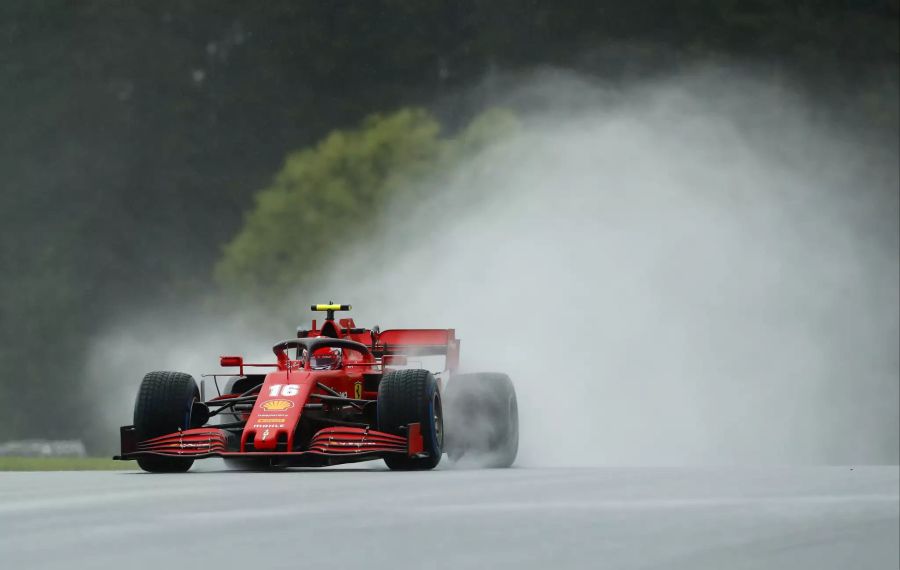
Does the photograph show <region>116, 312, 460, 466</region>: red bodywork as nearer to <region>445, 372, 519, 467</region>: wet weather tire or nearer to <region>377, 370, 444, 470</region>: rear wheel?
<region>377, 370, 444, 470</region>: rear wheel

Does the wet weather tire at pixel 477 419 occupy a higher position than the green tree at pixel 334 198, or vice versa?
the green tree at pixel 334 198

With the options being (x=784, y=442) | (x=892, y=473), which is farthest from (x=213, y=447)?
(x=784, y=442)

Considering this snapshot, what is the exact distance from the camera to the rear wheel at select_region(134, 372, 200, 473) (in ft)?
53.6

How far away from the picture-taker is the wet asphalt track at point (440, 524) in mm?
8227

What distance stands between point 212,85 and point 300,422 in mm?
45913

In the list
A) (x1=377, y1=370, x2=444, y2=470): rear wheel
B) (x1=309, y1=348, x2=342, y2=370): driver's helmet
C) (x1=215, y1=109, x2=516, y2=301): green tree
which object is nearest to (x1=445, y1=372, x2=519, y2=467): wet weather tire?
(x1=309, y1=348, x2=342, y2=370): driver's helmet

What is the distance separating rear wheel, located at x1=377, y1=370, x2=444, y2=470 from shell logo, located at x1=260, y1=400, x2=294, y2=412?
919 millimetres

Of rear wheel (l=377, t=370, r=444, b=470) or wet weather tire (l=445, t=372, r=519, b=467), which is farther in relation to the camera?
wet weather tire (l=445, t=372, r=519, b=467)

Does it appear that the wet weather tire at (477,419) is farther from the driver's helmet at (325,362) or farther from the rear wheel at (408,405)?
the rear wheel at (408,405)

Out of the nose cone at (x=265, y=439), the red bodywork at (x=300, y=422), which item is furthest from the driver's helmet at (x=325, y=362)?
the nose cone at (x=265, y=439)

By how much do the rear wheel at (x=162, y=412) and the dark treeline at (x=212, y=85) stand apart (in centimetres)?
3396

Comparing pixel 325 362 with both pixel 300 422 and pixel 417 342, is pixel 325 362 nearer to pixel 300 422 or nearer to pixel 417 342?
pixel 300 422

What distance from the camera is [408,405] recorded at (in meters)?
15.5

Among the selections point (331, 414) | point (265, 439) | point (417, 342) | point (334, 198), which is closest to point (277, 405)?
point (265, 439)
